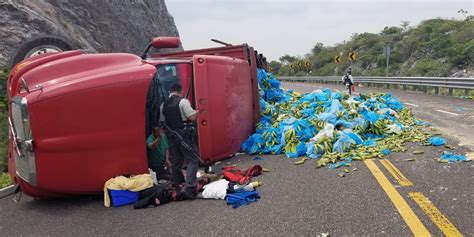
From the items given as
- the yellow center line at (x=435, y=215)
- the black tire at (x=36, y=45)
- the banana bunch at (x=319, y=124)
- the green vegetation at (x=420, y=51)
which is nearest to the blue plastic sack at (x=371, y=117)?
the banana bunch at (x=319, y=124)

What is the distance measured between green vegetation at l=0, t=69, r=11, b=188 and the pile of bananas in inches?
159

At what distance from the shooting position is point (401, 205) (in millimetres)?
4391

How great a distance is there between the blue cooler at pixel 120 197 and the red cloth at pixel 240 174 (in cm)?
135

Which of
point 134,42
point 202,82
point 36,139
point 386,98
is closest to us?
point 36,139

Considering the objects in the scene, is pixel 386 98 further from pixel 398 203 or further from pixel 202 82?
pixel 398 203

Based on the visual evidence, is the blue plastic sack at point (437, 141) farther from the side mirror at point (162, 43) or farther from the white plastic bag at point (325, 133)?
the side mirror at point (162, 43)

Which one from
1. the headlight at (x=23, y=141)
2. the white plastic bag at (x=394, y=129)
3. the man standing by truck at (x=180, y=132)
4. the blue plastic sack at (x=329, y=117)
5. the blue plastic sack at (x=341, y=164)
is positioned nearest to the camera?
the headlight at (x=23, y=141)

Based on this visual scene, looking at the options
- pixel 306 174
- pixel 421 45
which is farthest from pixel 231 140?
pixel 421 45

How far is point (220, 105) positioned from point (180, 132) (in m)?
1.76

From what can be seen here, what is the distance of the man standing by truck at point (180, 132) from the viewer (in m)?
5.65

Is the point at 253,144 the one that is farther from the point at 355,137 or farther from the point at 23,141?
the point at 23,141

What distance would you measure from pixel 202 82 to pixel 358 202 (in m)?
3.48

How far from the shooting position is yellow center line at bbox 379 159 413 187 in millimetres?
5180

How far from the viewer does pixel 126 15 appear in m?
26.0
